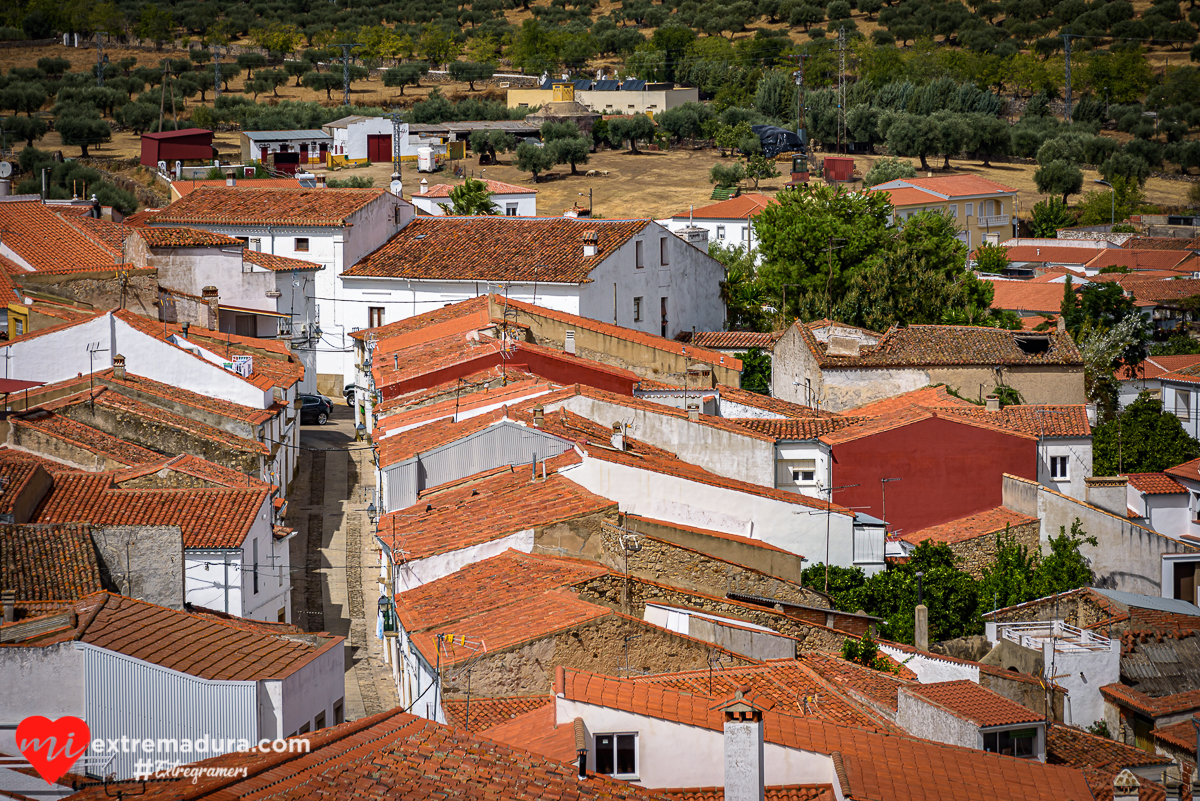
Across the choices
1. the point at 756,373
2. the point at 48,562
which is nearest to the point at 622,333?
the point at 756,373

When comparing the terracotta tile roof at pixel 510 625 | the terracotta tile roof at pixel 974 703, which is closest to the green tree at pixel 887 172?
the terracotta tile roof at pixel 974 703

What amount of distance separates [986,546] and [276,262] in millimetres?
23076

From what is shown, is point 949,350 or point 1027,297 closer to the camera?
point 949,350

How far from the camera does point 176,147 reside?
74500 mm

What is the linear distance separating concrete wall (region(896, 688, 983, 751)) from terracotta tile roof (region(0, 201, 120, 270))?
28692 millimetres

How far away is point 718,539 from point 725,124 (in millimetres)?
82690

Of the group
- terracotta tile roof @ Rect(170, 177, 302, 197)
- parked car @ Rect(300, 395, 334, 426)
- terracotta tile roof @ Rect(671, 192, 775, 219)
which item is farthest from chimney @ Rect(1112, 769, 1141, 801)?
terracotta tile roof @ Rect(671, 192, 775, 219)

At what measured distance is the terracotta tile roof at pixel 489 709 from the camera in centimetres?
1509

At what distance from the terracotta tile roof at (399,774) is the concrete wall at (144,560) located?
6.90m

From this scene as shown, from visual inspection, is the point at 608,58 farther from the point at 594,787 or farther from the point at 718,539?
the point at 594,787

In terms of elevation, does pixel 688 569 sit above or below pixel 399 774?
below

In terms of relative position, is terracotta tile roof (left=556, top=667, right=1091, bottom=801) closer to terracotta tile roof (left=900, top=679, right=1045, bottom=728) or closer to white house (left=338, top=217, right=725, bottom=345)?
terracotta tile roof (left=900, top=679, right=1045, bottom=728)

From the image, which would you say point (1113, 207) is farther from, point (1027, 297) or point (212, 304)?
point (212, 304)

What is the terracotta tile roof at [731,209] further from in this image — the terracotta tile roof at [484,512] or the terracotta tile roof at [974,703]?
the terracotta tile roof at [974,703]
